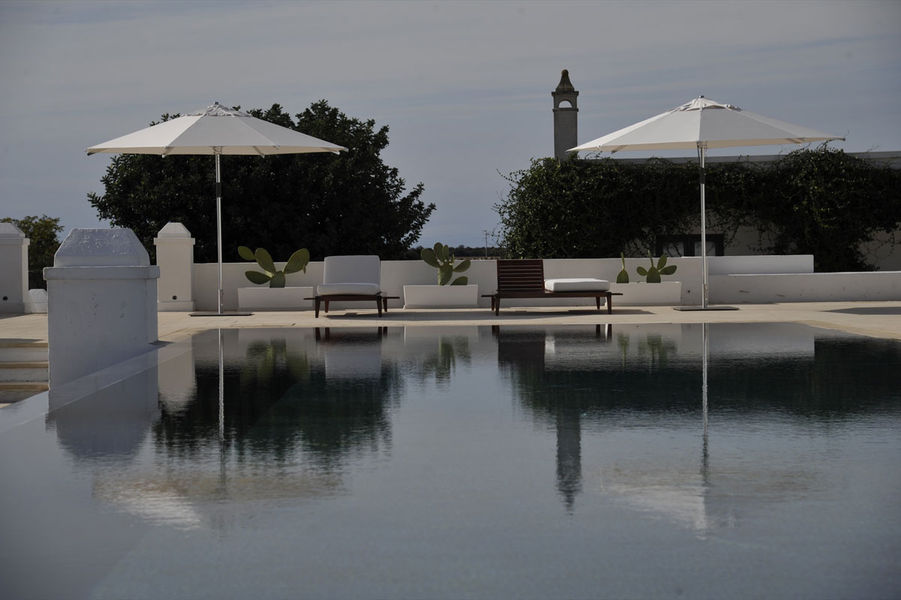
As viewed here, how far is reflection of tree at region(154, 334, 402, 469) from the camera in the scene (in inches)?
194

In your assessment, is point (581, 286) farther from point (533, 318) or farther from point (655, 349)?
point (655, 349)

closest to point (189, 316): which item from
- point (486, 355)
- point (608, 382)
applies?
point (486, 355)

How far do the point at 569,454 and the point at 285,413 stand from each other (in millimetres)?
1956

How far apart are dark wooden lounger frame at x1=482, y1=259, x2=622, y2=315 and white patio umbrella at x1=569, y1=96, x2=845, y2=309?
1.81m

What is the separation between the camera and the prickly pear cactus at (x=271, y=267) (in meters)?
16.0

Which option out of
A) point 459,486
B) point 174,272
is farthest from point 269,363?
point 174,272

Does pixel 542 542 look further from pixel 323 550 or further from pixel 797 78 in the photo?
pixel 797 78

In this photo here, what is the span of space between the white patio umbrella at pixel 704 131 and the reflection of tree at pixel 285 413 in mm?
7275

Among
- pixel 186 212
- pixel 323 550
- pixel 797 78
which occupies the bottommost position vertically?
pixel 323 550

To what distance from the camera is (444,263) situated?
16.2m

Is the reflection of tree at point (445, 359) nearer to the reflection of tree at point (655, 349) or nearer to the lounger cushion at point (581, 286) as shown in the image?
the reflection of tree at point (655, 349)

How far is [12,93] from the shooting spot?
2605 centimetres

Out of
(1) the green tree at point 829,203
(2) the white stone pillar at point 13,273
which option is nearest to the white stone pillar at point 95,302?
(2) the white stone pillar at point 13,273

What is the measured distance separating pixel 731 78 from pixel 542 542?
2142cm
